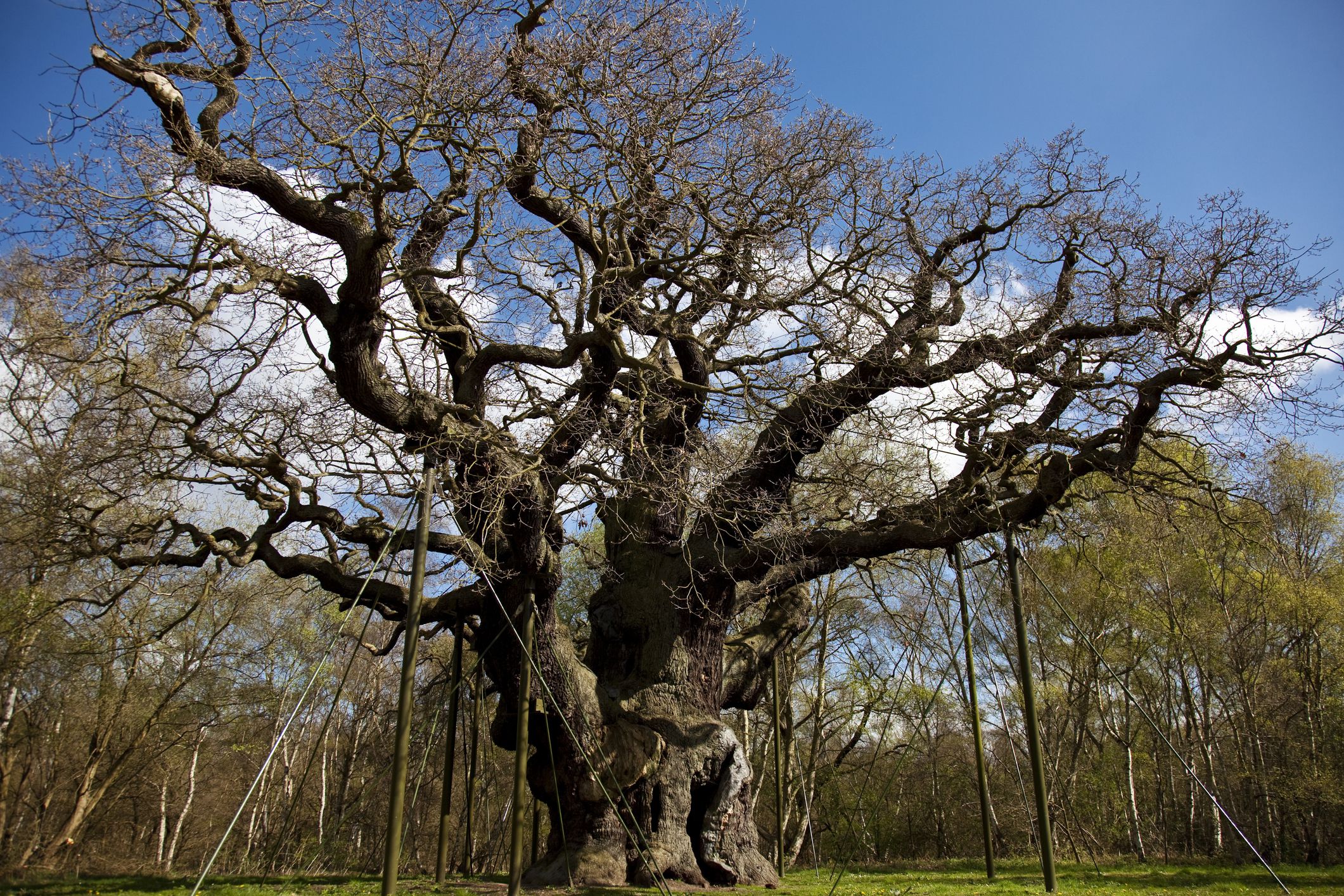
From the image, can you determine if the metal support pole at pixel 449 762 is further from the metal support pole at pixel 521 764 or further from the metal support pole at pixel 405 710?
the metal support pole at pixel 405 710

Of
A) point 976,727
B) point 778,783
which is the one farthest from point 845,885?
point 976,727

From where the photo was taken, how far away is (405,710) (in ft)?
17.6

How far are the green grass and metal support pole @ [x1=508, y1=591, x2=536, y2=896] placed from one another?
955 millimetres

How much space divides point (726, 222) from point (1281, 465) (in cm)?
1488

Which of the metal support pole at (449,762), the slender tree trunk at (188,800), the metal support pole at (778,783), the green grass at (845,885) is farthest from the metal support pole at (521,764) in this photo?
the slender tree trunk at (188,800)

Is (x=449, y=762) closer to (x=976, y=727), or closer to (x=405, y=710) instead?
(x=405, y=710)

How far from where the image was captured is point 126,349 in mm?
5820

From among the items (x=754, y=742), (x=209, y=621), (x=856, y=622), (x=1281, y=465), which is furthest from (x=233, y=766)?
(x=1281, y=465)

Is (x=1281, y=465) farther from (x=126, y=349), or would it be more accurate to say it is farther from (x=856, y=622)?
(x=126, y=349)

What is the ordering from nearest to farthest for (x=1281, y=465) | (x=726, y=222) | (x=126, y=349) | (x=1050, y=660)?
(x=126, y=349)
(x=726, y=222)
(x=1281, y=465)
(x=1050, y=660)

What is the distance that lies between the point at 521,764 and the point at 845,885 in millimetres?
4718

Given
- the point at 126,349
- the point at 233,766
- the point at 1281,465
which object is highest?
the point at 1281,465

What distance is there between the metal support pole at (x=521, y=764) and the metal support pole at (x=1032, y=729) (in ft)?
14.0

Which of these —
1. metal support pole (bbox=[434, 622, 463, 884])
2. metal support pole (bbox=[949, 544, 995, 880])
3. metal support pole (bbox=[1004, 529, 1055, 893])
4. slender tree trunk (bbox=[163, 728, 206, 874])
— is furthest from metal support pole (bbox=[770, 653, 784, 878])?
slender tree trunk (bbox=[163, 728, 206, 874])
